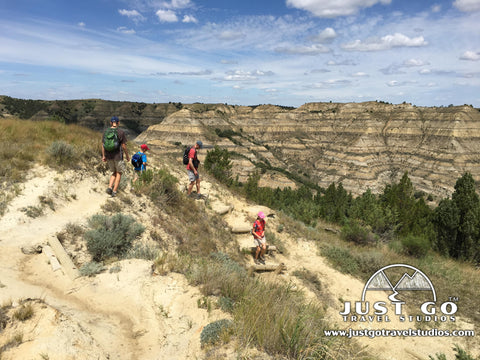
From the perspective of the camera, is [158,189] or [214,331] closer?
[214,331]

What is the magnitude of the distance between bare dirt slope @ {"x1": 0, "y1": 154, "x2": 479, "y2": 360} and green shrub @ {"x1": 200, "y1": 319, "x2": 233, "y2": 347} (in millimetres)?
137

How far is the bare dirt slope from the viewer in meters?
3.15

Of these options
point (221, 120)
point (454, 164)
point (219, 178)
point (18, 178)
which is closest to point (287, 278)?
point (18, 178)

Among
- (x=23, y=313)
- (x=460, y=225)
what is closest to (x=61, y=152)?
(x=23, y=313)

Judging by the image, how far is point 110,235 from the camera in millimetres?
5816

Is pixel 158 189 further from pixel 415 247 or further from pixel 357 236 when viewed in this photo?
pixel 415 247

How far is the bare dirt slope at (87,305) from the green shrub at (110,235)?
1.69ft

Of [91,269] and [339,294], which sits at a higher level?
[91,269]

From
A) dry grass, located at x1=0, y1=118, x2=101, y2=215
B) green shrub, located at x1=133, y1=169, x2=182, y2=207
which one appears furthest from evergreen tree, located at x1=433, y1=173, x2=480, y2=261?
dry grass, located at x1=0, y1=118, x2=101, y2=215

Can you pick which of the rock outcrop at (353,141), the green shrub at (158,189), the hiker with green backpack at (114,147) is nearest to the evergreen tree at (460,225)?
the green shrub at (158,189)

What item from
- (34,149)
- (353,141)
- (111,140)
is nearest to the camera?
(111,140)

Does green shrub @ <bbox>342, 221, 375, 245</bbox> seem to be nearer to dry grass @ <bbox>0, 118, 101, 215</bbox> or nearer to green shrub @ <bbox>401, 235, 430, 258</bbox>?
green shrub @ <bbox>401, 235, 430, 258</bbox>

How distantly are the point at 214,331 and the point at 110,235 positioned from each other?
347cm

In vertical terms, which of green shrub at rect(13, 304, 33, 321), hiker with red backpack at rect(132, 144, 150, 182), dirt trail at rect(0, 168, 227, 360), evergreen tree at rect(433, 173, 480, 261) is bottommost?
evergreen tree at rect(433, 173, 480, 261)
